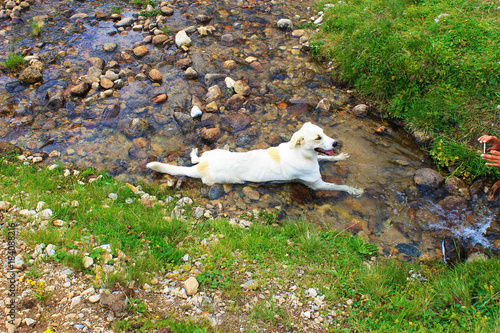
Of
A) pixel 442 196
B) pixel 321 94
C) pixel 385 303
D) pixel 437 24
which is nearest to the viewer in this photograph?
pixel 385 303

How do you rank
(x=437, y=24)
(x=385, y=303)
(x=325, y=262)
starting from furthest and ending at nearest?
(x=437, y=24) < (x=325, y=262) < (x=385, y=303)

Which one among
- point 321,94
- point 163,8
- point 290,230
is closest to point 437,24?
point 321,94

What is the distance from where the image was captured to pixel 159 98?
25.1 ft

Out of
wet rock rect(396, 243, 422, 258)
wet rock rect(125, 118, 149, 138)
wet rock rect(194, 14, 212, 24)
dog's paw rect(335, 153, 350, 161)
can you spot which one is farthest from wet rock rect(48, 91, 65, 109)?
wet rock rect(396, 243, 422, 258)

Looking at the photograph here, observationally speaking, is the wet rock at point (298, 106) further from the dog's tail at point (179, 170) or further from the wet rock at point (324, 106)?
the dog's tail at point (179, 170)

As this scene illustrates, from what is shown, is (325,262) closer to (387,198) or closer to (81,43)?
(387,198)

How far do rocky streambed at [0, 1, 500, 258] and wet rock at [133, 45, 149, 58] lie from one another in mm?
48

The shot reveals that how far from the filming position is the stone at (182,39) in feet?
29.7

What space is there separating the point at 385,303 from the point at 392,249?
1.39 m

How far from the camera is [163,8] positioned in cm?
1039

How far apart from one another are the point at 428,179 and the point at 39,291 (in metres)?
5.95

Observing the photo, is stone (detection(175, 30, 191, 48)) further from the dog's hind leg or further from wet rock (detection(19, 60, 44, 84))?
the dog's hind leg

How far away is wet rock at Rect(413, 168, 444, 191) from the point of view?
5.84m

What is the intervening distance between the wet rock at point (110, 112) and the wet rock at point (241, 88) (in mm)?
2693
